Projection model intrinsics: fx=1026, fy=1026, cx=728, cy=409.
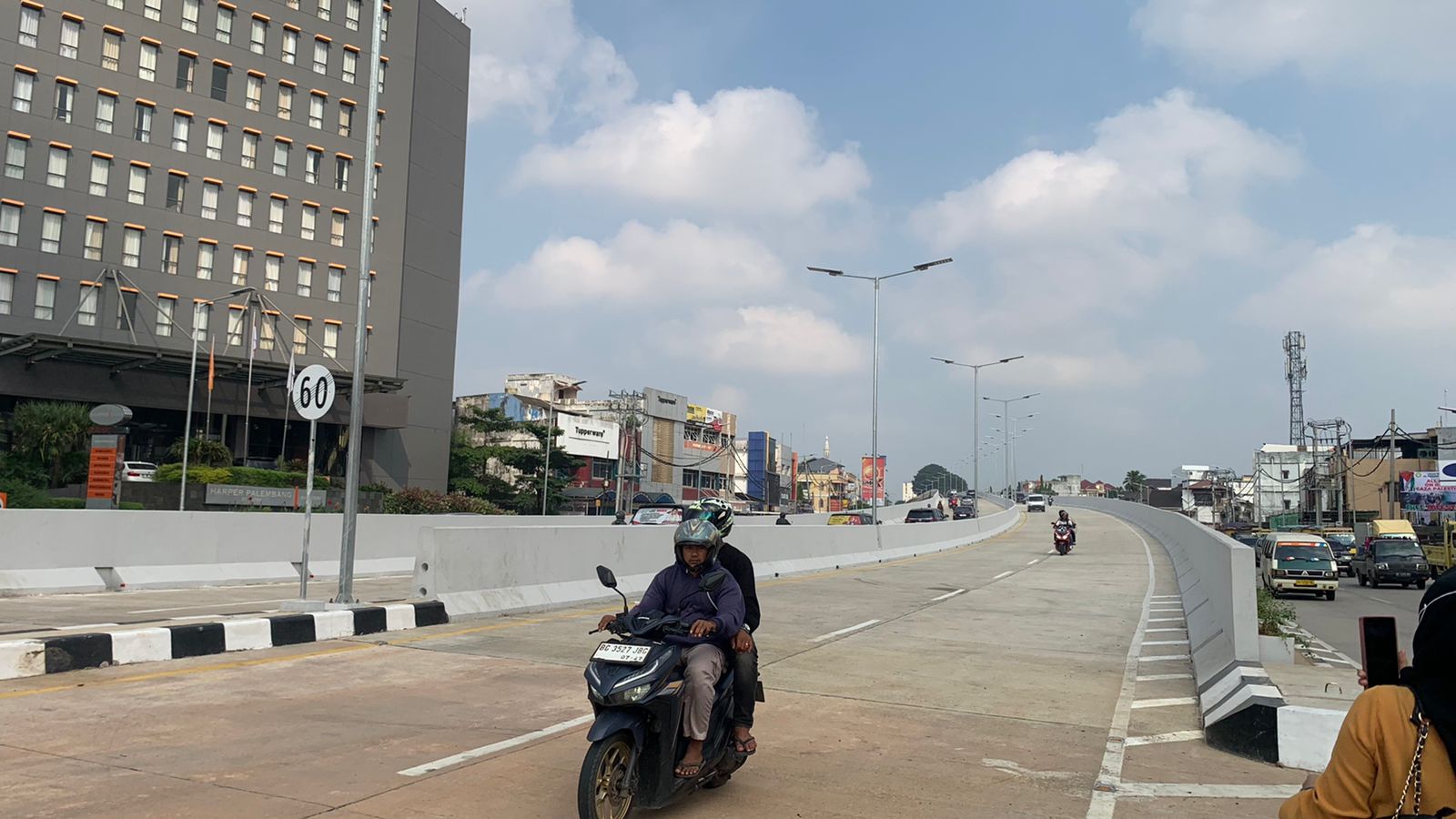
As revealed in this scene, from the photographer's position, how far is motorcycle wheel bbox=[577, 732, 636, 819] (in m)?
4.88

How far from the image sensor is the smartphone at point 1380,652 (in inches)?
115

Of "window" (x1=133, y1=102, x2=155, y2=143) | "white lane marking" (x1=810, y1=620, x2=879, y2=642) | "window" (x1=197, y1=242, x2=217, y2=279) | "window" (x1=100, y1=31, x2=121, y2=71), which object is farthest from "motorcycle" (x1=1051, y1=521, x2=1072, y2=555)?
"window" (x1=100, y1=31, x2=121, y2=71)

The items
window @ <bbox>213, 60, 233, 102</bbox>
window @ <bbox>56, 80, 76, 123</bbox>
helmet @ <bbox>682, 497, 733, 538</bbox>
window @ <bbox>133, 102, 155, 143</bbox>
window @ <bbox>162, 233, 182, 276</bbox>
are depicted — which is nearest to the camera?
helmet @ <bbox>682, 497, 733, 538</bbox>

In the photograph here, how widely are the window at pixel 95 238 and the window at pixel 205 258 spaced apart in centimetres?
433

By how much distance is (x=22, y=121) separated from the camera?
4697 centimetres

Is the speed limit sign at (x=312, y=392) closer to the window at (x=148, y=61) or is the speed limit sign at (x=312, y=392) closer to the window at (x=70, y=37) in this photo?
the window at (x=70, y=37)

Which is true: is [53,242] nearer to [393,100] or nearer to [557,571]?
[393,100]

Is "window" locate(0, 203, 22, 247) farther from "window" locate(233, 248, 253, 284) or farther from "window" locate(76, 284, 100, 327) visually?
"window" locate(233, 248, 253, 284)

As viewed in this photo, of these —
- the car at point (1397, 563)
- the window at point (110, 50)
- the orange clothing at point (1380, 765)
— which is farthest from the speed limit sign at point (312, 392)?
the window at point (110, 50)

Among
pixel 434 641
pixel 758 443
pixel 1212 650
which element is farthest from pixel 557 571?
pixel 758 443

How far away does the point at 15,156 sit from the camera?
46781 mm

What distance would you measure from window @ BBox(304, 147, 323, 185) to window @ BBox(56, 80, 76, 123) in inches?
449

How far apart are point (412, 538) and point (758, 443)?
114343 mm

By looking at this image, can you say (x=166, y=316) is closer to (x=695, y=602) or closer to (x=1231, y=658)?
(x=695, y=602)
